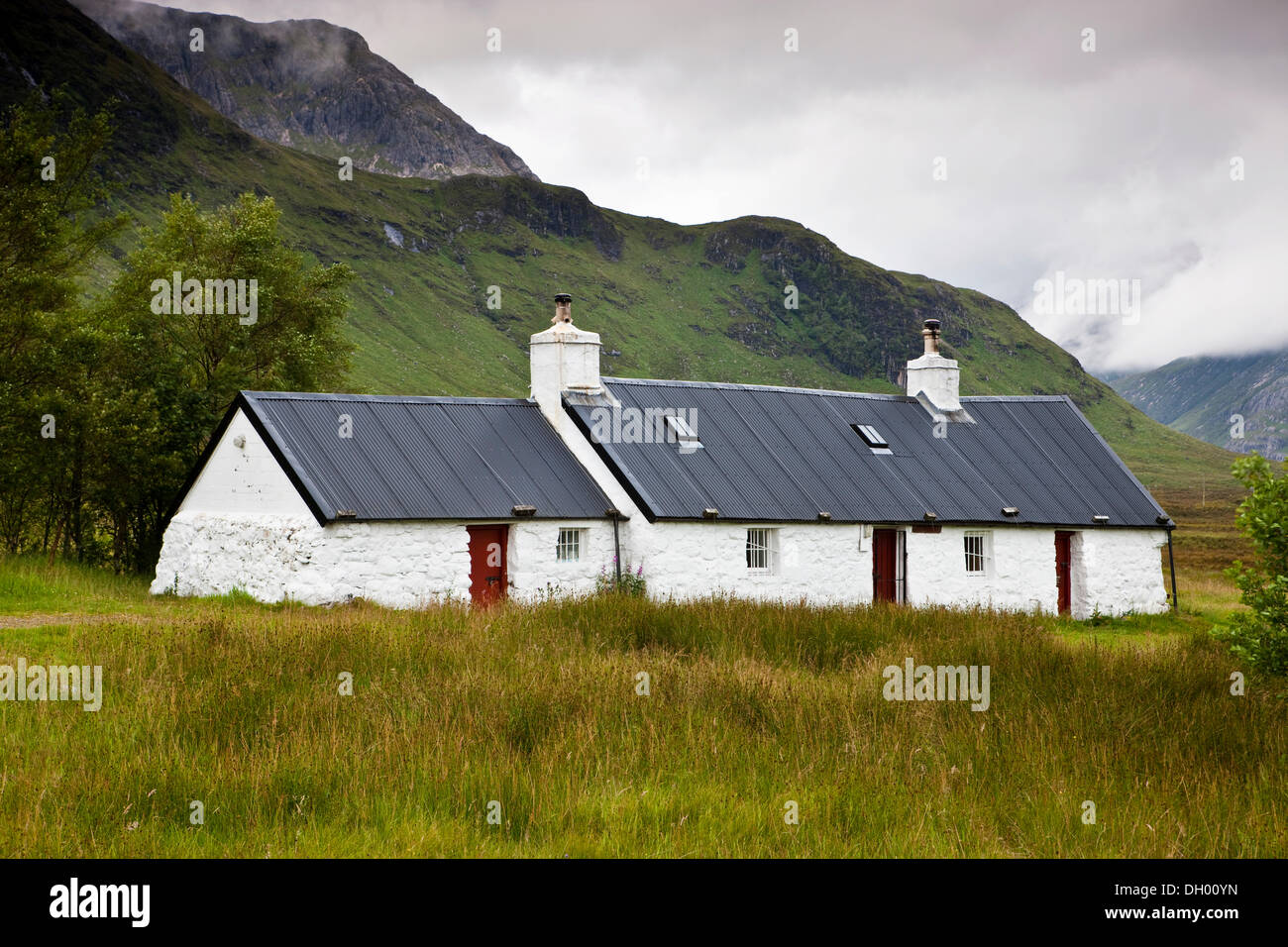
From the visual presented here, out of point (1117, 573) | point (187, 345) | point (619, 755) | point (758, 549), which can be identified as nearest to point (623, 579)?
point (758, 549)

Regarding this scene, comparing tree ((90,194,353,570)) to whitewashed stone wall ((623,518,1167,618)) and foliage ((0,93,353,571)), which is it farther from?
whitewashed stone wall ((623,518,1167,618))

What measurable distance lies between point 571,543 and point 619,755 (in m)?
13.5

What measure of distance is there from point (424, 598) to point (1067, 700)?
1224 centimetres

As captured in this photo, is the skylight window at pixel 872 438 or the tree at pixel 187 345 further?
the skylight window at pixel 872 438

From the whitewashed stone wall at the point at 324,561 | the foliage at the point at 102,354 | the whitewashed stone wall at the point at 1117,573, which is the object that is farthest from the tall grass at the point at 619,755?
the whitewashed stone wall at the point at 1117,573

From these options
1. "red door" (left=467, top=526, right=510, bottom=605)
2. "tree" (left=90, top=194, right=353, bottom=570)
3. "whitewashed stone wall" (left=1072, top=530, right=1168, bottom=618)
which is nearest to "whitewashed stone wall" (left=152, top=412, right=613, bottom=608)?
"red door" (left=467, top=526, right=510, bottom=605)

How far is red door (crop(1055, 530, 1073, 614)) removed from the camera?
2609 centimetres

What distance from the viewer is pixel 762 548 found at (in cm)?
2289

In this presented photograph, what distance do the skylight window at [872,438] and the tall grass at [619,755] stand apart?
14005 mm

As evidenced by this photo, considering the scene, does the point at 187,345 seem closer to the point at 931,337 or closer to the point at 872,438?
the point at 872,438

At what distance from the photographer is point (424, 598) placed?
19.8 m

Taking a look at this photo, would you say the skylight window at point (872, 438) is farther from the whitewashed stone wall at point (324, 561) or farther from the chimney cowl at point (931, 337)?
the whitewashed stone wall at point (324, 561)

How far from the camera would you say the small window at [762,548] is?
74.8 ft
